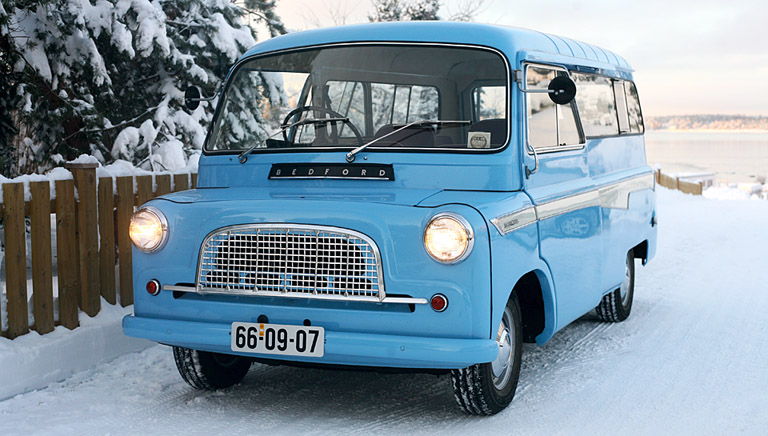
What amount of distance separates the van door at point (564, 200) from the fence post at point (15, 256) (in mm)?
3123

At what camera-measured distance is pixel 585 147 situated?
20.5 feet

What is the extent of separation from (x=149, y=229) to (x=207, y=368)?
0.98m

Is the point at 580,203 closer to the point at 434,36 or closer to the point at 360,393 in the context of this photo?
the point at 434,36

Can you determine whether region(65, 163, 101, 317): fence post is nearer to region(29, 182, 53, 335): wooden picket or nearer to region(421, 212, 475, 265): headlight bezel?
region(29, 182, 53, 335): wooden picket

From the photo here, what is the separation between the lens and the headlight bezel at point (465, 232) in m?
4.19

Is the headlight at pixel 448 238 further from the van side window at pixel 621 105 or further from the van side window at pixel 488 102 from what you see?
the van side window at pixel 621 105

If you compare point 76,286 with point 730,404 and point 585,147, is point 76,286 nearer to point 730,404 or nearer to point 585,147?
point 585,147

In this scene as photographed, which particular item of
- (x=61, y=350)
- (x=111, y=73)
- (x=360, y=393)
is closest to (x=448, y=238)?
(x=360, y=393)

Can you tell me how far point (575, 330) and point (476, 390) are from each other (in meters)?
2.74

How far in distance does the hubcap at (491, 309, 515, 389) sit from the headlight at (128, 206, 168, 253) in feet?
6.13

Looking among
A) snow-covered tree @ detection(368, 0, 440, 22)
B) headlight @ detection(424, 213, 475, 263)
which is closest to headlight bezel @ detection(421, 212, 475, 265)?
headlight @ detection(424, 213, 475, 263)

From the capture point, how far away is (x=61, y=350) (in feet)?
18.6

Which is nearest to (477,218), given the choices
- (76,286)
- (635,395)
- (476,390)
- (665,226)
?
(476,390)

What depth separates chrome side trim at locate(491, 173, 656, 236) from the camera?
15.0 feet
